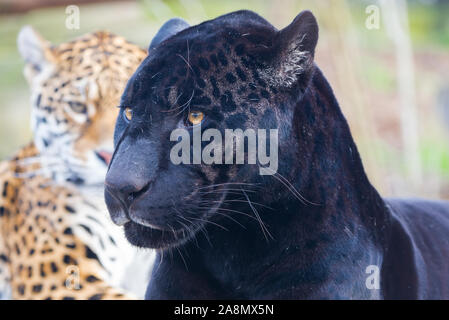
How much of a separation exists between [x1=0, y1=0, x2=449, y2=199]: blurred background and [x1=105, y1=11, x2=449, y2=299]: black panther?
2668 mm

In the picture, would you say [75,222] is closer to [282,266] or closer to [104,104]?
[104,104]

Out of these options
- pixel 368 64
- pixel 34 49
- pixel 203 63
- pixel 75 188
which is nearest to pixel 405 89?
pixel 368 64

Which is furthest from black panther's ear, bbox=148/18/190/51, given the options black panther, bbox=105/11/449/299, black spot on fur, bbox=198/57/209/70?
black spot on fur, bbox=198/57/209/70

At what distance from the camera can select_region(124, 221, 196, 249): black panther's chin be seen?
252 cm

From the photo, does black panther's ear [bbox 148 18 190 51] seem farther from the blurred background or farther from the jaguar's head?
the blurred background

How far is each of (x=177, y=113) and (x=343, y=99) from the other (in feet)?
10.2

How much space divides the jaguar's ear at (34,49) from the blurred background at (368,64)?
1.63 metres

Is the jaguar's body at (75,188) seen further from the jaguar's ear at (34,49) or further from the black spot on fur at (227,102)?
the black spot on fur at (227,102)

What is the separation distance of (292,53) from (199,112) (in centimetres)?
40

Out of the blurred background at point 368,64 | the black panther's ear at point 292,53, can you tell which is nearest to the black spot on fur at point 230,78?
the black panther's ear at point 292,53

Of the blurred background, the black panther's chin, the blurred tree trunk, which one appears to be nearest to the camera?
the black panther's chin

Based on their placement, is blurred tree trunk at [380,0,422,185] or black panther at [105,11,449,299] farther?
blurred tree trunk at [380,0,422,185]

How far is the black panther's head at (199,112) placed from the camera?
241 centimetres
